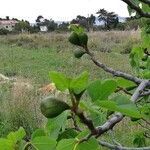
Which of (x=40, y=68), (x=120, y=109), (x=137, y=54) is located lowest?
(x=40, y=68)

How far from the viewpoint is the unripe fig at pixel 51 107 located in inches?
30.9

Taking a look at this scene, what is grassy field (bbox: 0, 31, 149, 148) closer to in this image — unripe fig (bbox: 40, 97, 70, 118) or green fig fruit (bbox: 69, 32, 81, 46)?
green fig fruit (bbox: 69, 32, 81, 46)

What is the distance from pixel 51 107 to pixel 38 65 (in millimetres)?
15887

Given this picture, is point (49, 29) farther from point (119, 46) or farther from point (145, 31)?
point (145, 31)

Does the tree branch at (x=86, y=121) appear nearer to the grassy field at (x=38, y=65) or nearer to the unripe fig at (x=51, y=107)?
the unripe fig at (x=51, y=107)

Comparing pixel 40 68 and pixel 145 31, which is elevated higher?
pixel 145 31

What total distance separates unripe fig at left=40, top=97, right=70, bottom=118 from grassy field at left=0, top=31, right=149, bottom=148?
1.48 meters

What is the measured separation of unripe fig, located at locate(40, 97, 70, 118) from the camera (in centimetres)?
78

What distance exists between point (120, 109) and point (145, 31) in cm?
106

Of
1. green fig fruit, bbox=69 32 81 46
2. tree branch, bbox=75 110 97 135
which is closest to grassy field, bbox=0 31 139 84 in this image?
green fig fruit, bbox=69 32 81 46

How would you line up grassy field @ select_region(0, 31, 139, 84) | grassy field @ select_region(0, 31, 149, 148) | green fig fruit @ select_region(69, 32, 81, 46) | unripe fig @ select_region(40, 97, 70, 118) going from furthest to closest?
grassy field @ select_region(0, 31, 139, 84) < grassy field @ select_region(0, 31, 149, 148) < green fig fruit @ select_region(69, 32, 81, 46) < unripe fig @ select_region(40, 97, 70, 118)

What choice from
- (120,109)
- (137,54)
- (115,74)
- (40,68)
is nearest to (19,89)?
(137,54)

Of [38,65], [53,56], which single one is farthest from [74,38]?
[53,56]

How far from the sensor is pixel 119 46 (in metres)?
21.6
